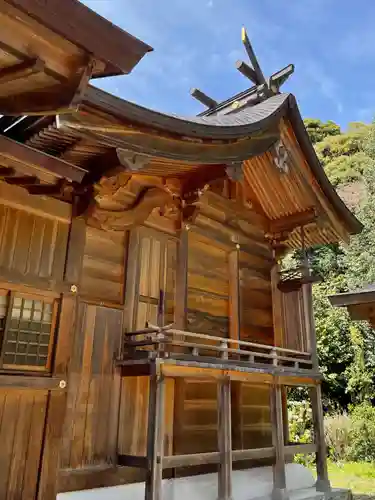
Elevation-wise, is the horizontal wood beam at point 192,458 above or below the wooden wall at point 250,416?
below

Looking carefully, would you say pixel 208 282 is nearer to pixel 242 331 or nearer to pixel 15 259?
pixel 242 331

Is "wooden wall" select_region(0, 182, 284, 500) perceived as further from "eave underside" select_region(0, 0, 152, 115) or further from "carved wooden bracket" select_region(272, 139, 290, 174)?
"eave underside" select_region(0, 0, 152, 115)

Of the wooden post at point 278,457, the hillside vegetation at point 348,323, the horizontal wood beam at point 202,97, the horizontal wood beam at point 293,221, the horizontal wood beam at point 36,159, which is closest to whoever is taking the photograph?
the horizontal wood beam at point 36,159

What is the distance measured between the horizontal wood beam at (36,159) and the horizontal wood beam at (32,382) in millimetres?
2319

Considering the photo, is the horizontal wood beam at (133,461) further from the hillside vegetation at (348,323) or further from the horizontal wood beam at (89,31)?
the hillside vegetation at (348,323)

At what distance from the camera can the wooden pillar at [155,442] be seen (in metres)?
5.12

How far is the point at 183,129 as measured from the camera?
5.50 metres

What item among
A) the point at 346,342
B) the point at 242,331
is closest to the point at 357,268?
the point at 346,342

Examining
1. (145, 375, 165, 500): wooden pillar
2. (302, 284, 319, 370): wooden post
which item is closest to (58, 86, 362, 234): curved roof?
(302, 284, 319, 370): wooden post

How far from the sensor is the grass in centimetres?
1129

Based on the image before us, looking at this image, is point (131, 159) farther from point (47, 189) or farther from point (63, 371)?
point (63, 371)

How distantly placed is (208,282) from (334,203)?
10.8 feet

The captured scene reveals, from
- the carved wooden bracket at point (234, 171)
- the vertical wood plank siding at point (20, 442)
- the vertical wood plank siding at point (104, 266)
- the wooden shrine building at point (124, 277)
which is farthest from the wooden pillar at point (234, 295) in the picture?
the vertical wood plank siding at point (20, 442)

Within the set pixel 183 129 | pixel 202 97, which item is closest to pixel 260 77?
pixel 202 97
